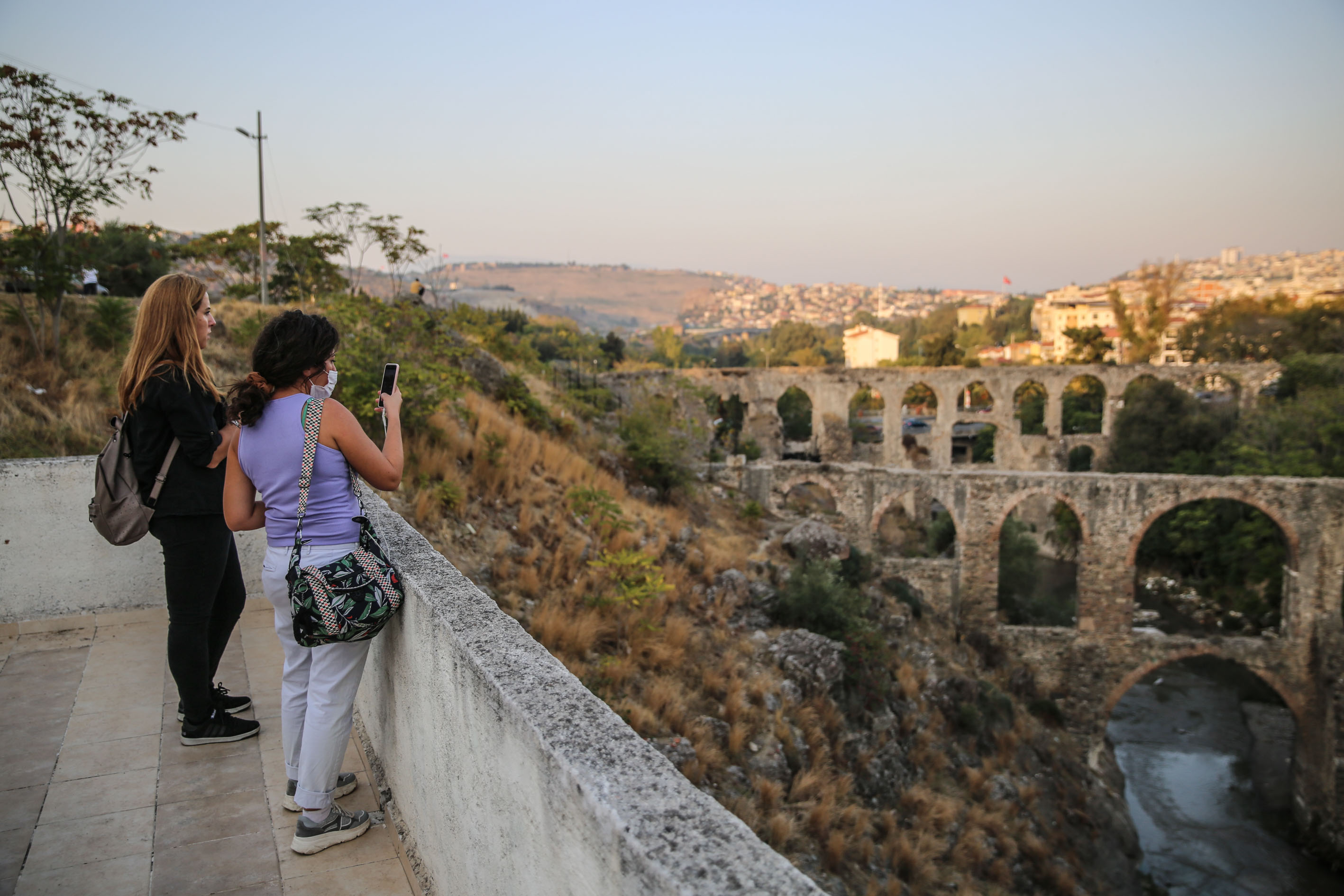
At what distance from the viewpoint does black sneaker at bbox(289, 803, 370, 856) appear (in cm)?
226

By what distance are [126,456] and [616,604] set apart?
17.5 ft

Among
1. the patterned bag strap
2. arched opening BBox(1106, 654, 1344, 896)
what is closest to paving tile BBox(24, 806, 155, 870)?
the patterned bag strap

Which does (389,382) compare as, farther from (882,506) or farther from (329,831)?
(882,506)

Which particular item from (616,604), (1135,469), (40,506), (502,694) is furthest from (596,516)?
(1135,469)

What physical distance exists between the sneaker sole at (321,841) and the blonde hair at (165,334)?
1.49 metres

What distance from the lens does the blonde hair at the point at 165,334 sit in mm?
2533

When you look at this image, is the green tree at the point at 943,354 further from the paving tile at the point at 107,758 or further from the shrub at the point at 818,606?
the paving tile at the point at 107,758

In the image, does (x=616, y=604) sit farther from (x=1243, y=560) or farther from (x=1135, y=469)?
(x=1135, y=469)

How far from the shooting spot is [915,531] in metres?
28.2

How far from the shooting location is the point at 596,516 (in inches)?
374

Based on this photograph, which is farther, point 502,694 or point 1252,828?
point 1252,828

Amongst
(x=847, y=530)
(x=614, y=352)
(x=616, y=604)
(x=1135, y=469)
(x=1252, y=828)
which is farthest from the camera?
(x=614, y=352)

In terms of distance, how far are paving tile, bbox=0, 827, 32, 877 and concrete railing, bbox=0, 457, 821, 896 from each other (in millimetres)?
944

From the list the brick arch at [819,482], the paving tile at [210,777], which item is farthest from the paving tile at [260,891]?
the brick arch at [819,482]
